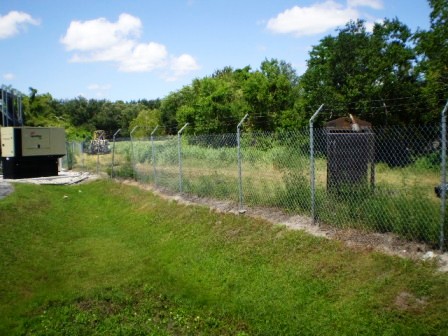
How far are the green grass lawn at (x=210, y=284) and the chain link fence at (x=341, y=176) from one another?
73 cm

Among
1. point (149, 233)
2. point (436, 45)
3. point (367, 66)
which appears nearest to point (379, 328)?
point (149, 233)

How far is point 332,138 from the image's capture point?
691 centimetres

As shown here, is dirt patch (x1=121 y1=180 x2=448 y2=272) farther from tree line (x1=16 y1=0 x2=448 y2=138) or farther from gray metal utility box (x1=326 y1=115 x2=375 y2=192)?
tree line (x1=16 y1=0 x2=448 y2=138)

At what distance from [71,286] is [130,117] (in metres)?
69.7

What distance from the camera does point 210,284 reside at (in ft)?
19.3

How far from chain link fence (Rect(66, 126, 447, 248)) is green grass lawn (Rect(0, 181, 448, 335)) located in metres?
0.73

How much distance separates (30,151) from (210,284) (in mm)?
16249

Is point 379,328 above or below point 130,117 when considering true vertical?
Result: below

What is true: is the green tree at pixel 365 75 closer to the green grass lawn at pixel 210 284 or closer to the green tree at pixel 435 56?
the green tree at pixel 435 56

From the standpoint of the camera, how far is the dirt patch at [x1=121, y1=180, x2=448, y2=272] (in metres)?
5.12

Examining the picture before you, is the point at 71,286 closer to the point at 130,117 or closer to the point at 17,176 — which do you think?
the point at 17,176

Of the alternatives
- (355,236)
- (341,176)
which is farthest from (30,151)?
Answer: (355,236)

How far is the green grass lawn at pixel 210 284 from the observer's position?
448cm

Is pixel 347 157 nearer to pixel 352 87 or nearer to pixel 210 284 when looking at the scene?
pixel 210 284
